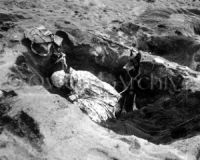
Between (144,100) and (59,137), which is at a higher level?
(59,137)

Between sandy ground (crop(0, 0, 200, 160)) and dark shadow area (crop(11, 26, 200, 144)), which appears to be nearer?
sandy ground (crop(0, 0, 200, 160))

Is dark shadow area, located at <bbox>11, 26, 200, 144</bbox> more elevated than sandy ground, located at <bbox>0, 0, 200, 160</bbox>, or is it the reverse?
sandy ground, located at <bbox>0, 0, 200, 160</bbox>

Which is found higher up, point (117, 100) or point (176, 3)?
point (176, 3)

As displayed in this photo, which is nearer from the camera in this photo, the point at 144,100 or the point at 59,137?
the point at 59,137

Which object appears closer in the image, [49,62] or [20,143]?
[20,143]

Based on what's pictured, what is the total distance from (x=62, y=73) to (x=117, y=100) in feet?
3.65

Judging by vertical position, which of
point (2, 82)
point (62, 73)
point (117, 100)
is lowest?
point (117, 100)

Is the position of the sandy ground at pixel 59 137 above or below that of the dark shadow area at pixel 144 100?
above

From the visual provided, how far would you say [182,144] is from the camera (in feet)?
10.5

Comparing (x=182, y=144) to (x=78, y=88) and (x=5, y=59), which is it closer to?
(x=78, y=88)

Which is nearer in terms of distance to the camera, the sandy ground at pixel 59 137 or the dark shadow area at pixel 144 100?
the sandy ground at pixel 59 137

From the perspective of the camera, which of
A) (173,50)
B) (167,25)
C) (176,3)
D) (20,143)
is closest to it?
(20,143)

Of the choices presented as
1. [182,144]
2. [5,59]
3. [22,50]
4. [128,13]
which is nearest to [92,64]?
[22,50]

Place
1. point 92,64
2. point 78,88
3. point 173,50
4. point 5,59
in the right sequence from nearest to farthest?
point 5,59
point 78,88
point 92,64
point 173,50
